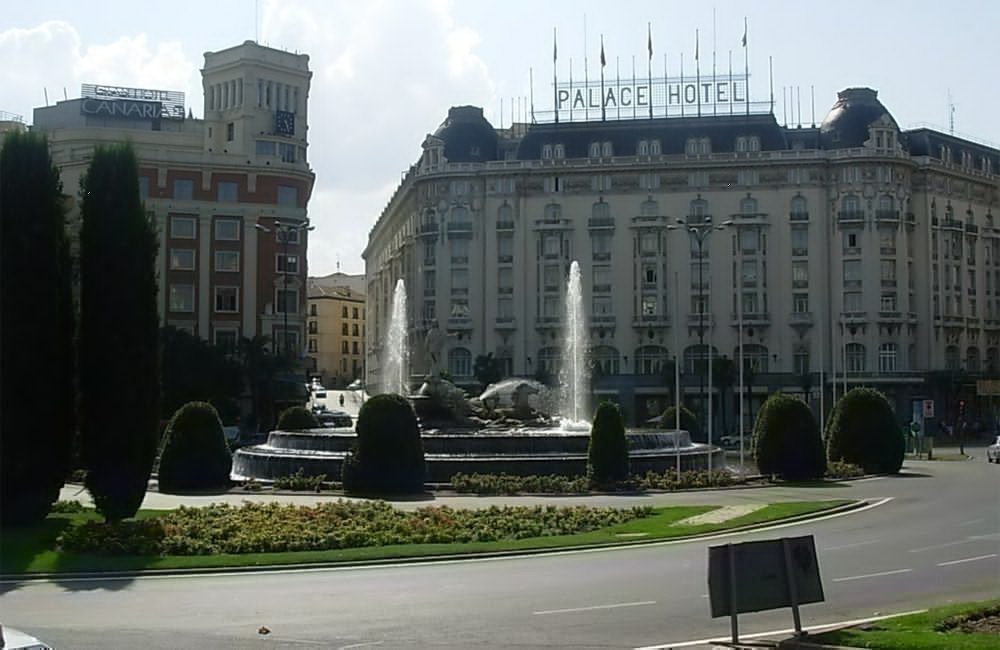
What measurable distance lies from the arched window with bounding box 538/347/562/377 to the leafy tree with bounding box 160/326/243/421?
28.2 m

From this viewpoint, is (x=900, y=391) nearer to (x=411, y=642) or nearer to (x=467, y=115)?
(x=467, y=115)

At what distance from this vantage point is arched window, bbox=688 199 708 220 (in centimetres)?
9588

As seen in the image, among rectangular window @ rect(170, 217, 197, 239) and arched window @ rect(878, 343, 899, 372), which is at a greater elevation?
rectangular window @ rect(170, 217, 197, 239)

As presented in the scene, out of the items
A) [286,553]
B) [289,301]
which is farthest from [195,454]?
[289,301]

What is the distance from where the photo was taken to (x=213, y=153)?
84.4 meters

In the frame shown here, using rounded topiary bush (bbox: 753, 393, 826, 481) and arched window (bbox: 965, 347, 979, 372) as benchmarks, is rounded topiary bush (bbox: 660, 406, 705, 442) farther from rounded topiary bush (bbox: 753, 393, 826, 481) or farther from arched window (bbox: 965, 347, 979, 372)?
arched window (bbox: 965, 347, 979, 372)

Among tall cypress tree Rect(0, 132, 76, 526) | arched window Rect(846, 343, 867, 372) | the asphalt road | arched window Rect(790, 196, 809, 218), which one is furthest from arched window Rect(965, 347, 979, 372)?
tall cypress tree Rect(0, 132, 76, 526)

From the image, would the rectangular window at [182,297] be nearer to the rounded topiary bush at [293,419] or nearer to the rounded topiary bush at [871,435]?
the rounded topiary bush at [293,419]

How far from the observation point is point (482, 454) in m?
40.4

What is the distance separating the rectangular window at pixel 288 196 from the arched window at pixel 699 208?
30.1 meters

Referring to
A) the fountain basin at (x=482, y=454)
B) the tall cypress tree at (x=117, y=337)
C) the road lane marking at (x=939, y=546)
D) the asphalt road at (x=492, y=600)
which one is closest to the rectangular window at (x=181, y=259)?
the fountain basin at (x=482, y=454)

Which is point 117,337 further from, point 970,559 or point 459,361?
point 459,361

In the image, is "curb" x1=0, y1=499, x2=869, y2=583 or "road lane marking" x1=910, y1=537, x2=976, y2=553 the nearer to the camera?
"curb" x1=0, y1=499, x2=869, y2=583

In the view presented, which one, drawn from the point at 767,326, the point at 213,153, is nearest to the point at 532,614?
the point at 213,153
